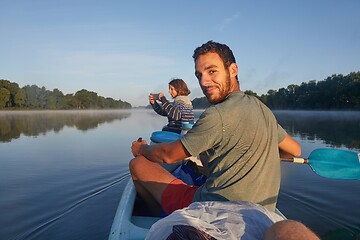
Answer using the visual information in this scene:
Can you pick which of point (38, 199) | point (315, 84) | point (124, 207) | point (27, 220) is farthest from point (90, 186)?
point (315, 84)

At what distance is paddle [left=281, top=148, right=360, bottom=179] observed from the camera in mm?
3812

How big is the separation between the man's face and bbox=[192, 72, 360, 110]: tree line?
194 feet

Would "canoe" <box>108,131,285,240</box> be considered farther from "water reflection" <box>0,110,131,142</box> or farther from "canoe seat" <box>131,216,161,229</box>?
"water reflection" <box>0,110,131,142</box>

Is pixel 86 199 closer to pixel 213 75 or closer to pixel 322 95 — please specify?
pixel 213 75

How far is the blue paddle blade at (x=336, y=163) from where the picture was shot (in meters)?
3.81

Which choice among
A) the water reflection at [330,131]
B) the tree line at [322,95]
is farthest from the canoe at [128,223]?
the tree line at [322,95]

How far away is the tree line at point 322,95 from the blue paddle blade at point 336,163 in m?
57.1

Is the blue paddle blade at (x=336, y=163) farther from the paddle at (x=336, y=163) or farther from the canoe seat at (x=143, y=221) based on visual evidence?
the canoe seat at (x=143, y=221)

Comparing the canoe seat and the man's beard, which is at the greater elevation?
the man's beard

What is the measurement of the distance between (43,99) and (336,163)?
11590cm

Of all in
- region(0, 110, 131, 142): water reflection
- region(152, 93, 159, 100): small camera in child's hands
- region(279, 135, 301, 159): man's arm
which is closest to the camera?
region(279, 135, 301, 159): man's arm

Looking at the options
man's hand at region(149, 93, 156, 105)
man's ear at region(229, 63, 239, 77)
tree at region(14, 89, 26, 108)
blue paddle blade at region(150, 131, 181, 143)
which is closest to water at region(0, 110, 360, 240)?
blue paddle blade at region(150, 131, 181, 143)

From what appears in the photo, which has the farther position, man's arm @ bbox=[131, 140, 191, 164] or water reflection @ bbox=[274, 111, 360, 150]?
water reflection @ bbox=[274, 111, 360, 150]

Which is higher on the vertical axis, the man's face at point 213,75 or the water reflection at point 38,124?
the man's face at point 213,75
